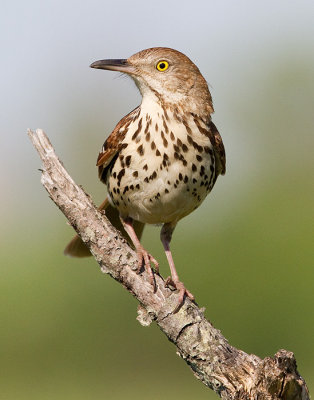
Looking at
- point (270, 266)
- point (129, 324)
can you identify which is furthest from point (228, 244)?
point (129, 324)

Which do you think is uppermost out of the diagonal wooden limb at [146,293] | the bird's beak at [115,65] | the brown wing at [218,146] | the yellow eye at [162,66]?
the yellow eye at [162,66]

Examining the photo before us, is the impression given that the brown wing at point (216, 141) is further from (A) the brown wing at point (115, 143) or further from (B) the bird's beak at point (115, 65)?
(B) the bird's beak at point (115, 65)

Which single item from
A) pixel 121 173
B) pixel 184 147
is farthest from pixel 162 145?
pixel 121 173

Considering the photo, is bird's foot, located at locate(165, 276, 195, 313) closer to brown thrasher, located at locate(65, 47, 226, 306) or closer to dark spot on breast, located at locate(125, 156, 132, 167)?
brown thrasher, located at locate(65, 47, 226, 306)

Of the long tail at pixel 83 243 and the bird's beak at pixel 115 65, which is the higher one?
the bird's beak at pixel 115 65

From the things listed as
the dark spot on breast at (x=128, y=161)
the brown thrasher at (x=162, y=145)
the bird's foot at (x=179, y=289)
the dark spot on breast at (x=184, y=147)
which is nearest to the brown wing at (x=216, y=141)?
the brown thrasher at (x=162, y=145)
